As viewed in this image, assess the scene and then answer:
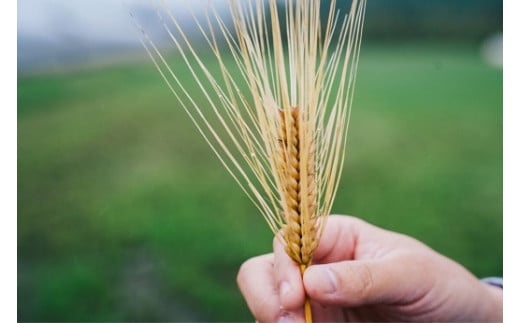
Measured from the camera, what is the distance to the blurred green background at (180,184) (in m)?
1.48

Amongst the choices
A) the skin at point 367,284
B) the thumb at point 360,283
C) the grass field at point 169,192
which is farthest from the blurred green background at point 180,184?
the thumb at point 360,283

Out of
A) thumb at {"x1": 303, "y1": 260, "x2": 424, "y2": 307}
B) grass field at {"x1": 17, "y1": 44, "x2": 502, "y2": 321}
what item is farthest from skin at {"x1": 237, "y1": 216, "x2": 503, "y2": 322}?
grass field at {"x1": 17, "y1": 44, "x2": 502, "y2": 321}

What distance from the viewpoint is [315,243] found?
1.62 feet

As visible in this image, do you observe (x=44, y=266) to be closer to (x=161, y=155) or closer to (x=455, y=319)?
(x=161, y=155)

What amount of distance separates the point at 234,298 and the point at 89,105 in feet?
2.98

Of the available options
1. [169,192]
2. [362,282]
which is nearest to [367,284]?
[362,282]

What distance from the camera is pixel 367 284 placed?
0.61 m

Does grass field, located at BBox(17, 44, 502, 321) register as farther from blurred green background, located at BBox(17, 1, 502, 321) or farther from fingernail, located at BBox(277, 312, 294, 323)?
fingernail, located at BBox(277, 312, 294, 323)

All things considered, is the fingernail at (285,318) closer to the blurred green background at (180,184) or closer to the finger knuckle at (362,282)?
the finger knuckle at (362,282)

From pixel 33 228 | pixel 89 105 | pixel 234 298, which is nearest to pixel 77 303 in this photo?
pixel 33 228

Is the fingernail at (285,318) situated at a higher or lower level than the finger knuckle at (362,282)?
lower

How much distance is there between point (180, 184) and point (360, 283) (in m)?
1.24

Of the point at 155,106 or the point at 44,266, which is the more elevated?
the point at 155,106

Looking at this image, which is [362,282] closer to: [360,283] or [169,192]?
[360,283]
